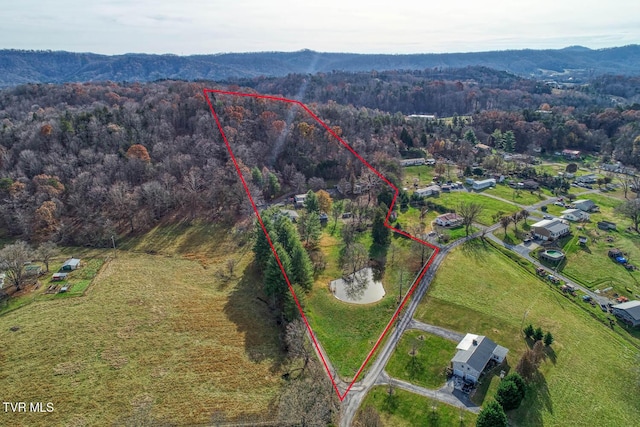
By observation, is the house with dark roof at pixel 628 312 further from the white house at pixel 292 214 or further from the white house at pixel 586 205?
the white house at pixel 292 214

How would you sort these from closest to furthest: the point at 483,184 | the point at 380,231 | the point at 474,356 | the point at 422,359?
the point at 474,356, the point at 422,359, the point at 380,231, the point at 483,184

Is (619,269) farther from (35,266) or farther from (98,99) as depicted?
(98,99)

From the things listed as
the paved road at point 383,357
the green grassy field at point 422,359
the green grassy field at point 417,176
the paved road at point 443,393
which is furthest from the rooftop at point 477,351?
the green grassy field at point 417,176

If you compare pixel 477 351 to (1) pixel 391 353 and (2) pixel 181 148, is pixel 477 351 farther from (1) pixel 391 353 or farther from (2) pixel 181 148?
(2) pixel 181 148

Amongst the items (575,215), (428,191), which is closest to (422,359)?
(428,191)

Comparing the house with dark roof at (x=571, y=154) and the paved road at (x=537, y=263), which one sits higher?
the house with dark roof at (x=571, y=154)
